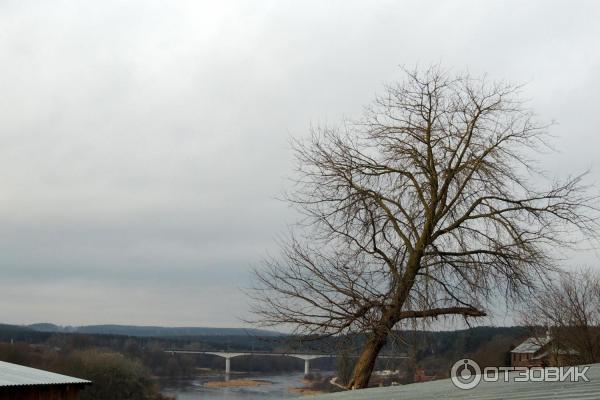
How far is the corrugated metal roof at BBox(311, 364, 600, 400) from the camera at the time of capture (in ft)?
19.9

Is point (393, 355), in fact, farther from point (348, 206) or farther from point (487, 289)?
point (348, 206)

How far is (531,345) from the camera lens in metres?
40.8

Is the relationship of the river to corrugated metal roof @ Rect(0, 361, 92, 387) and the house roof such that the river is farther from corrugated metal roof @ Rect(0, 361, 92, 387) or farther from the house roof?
corrugated metal roof @ Rect(0, 361, 92, 387)

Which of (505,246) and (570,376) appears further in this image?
(505,246)

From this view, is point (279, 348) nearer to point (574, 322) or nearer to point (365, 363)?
point (365, 363)

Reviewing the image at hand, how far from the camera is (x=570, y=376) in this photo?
24.6 ft

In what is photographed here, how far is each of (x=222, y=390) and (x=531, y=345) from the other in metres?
29.7

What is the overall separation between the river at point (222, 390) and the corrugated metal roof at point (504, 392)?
126ft

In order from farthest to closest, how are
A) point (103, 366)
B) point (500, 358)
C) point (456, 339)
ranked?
point (103, 366)
point (500, 358)
point (456, 339)

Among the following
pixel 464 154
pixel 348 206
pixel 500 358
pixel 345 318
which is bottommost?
pixel 500 358

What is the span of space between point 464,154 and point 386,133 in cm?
152

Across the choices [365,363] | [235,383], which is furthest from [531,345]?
[235,383]

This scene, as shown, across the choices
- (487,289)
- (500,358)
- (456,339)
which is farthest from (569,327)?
(487,289)

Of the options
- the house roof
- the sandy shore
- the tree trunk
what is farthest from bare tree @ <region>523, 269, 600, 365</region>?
the sandy shore
